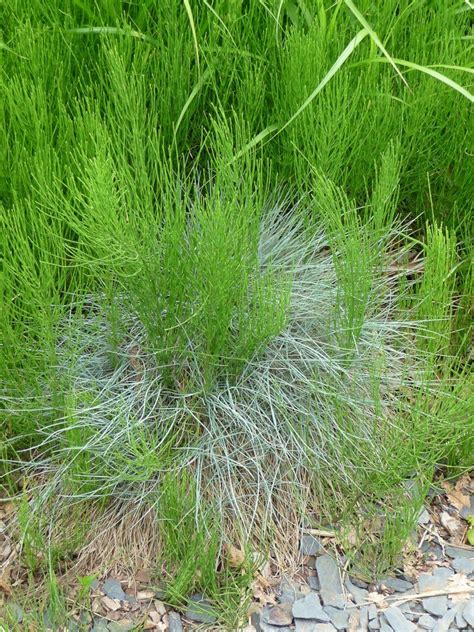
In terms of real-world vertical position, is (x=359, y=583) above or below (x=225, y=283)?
below

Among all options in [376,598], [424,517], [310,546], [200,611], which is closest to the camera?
[200,611]

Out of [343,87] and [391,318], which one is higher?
[343,87]

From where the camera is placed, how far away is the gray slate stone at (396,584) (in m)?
1.91

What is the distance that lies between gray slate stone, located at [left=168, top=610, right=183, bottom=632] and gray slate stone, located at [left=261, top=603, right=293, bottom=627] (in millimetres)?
192

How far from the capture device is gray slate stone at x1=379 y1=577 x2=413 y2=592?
191 centimetres

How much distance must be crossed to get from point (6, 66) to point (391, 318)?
1372 millimetres

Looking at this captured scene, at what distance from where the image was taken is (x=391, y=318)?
2432mm

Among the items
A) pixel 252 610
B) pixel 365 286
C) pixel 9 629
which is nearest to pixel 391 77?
pixel 365 286

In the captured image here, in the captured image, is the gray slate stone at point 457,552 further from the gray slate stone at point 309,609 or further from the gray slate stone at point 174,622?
the gray slate stone at point 174,622

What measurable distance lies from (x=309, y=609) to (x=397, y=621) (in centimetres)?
20

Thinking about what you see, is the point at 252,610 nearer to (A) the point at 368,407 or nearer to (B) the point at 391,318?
(A) the point at 368,407

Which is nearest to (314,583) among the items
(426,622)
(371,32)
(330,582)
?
(330,582)

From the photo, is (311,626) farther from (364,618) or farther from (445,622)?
(445,622)

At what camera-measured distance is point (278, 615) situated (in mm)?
1834
